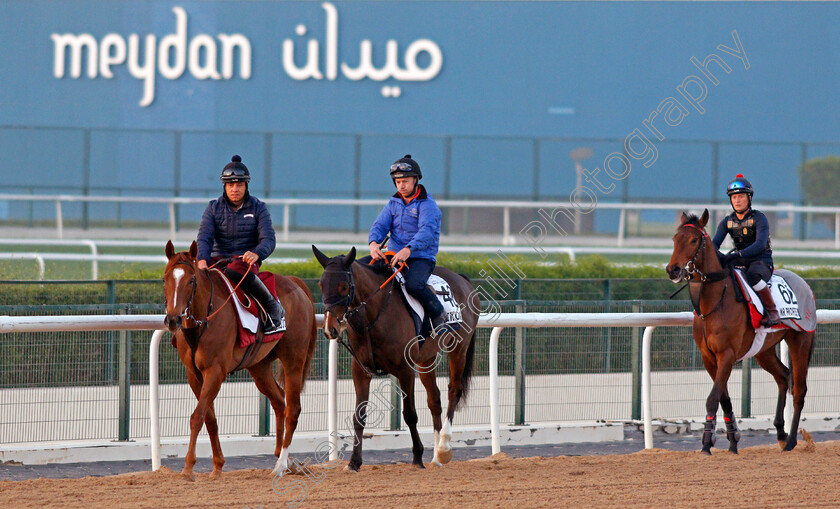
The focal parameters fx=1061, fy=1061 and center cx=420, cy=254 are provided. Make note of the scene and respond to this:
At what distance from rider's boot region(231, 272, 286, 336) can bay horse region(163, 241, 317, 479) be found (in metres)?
0.15

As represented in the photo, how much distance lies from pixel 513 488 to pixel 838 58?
24.4 meters

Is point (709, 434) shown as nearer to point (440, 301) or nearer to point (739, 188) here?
point (739, 188)

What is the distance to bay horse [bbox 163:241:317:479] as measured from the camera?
6.38 m

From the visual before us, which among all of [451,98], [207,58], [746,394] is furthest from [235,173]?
[451,98]

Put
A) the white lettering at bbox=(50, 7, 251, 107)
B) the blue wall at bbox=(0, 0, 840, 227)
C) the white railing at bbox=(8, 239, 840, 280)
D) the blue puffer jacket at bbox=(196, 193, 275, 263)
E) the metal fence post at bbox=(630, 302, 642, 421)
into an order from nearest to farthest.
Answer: the blue puffer jacket at bbox=(196, 193, 275, 263) < the metal fence post at bbox=(630, 302, 642, 421) < the white railing at bbox=(8, 239, 840, 280) < the white lettering at bbox=(50, 7, 251, 107) < the blue wall at bbox=(0, 0, 840, 227)

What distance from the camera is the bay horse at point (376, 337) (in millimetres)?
6754

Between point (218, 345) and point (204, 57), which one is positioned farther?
point (204, 57)

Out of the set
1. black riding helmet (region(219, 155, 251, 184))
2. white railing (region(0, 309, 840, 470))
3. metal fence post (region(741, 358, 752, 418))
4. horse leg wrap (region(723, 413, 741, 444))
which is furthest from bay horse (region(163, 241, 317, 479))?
metal fence post (region(741, 358, 752, 418))

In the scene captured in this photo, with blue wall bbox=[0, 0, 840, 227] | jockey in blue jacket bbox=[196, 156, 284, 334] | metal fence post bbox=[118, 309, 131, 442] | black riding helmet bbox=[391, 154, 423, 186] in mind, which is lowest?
metal fence post bbox=[118, 309, 131, 442]

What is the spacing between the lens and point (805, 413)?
10461 millimetres

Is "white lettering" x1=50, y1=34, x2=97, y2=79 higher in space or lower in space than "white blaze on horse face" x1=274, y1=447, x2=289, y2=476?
higher

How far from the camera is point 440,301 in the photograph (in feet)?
24.8

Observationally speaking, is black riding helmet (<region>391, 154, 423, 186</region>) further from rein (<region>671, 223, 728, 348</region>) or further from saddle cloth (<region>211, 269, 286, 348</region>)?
rein (<region>671, 223, 728, 348</region>)

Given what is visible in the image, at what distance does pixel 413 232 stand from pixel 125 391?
107 inches
